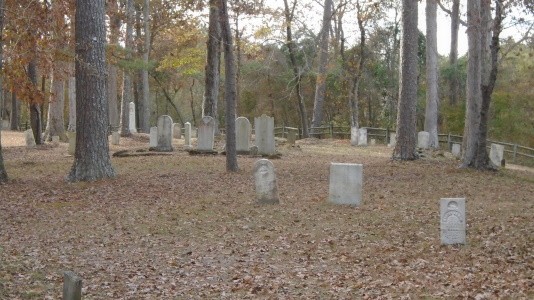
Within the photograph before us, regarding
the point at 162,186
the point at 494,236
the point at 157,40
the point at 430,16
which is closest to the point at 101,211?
the point at 162,186

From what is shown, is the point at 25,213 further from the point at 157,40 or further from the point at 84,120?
the point at 157,40

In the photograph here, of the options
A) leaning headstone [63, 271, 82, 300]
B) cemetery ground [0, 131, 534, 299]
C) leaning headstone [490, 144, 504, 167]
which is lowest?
cemetery ground [0, 131, 534, 299]

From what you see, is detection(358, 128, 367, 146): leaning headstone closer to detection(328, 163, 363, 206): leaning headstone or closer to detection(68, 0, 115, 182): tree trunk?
detection(68, 0, 115, 182): tree trunk

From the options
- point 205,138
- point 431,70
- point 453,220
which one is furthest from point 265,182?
point 431,70

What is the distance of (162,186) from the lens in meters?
17.2

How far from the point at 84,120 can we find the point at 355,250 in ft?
29.7

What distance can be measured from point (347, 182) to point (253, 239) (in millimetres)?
3538

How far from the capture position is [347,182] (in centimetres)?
1448

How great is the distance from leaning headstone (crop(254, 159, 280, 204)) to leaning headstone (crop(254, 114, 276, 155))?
1080cm

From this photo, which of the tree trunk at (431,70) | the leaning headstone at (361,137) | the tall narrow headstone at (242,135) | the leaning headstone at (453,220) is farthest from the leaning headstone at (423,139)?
the leaning headstone at (453,220)

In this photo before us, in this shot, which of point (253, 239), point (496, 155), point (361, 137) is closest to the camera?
point (253, 239)

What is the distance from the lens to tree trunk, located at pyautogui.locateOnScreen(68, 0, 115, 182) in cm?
1705

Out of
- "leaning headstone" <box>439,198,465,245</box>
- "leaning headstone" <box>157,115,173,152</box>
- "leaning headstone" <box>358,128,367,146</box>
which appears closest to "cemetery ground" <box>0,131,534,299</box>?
"leaning headstone" <box>439,198,465,245</box>

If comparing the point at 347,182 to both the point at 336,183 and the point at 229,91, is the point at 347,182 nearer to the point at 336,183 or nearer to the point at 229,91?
the point at 336,183
